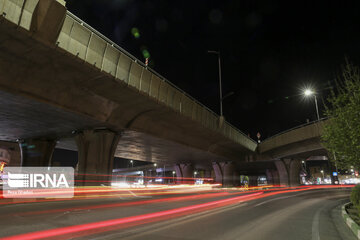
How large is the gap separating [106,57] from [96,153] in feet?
37.2

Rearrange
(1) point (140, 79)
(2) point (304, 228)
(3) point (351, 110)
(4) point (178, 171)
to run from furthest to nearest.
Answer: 1. (4) point (178, 171)
2. (1) point (140, 79)
3. (3) point (351, 110)
4. (2) point (304, 228)

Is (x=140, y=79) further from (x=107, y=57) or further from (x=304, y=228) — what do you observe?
(x=304, y=228)

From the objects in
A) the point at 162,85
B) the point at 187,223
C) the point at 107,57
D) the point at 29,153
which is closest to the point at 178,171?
the point at 29,153

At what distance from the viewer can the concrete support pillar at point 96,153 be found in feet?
77.9

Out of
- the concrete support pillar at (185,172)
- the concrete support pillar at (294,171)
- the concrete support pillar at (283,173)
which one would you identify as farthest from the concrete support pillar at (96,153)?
the concrete support pillar at (294,171)

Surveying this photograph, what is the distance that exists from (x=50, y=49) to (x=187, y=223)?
12.0 meters

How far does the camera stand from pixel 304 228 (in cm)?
959

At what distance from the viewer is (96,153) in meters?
24.5

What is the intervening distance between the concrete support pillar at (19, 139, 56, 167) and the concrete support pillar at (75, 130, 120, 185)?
7.22 m

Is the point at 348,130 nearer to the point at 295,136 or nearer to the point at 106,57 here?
the point at 106,57

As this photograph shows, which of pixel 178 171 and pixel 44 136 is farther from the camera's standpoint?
pixel 178 171

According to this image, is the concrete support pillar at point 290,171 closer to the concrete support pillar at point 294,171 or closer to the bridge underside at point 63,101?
the concrete support pillar at point 294,171

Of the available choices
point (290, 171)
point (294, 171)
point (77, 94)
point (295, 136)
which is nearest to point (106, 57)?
point (77, 94)

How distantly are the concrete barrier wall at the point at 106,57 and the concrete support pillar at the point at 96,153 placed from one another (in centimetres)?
728
